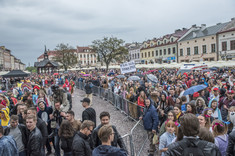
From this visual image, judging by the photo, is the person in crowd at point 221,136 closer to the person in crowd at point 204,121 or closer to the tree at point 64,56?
the person in crowd at point 204,121

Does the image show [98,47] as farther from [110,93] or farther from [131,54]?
[110,93]

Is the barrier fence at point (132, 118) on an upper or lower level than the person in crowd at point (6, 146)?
lower

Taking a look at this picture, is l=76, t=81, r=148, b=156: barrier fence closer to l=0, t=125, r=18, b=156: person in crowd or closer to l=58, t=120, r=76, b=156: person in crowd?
l=58, t=120, r=76, b=156: person in crowd

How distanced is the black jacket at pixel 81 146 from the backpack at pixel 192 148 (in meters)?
1.70

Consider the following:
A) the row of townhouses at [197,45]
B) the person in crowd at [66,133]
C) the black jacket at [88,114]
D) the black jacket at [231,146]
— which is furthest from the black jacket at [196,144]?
the row of townhouses at [197,45]

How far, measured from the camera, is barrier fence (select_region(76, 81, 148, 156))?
14.3 feet

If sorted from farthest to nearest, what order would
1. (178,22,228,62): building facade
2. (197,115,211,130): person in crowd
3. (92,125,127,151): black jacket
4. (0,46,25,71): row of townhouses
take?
(0,46,25,71): row of townhouses, (178,22,228,62): building facade, (197,115,211,130): person in crowd, (92,125,127,151): black jacket

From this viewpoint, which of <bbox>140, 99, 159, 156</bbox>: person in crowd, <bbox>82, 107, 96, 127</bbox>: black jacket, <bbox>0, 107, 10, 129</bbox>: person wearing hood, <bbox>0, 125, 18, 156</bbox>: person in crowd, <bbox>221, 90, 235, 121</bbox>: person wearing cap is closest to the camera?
<bbox>0, 125, 18, 156</bbox>: person in crowd

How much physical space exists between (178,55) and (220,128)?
45176 millimetres

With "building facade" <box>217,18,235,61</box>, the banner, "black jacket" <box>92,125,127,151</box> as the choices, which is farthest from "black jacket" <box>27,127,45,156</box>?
"building facade" <box>217,18,235,61</box>

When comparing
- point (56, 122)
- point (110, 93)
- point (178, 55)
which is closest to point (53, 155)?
point (56, 122)

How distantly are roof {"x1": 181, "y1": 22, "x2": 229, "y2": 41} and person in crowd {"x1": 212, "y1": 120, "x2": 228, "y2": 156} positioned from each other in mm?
38965

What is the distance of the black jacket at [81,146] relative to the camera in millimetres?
3043

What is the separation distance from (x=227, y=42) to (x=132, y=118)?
111ft
